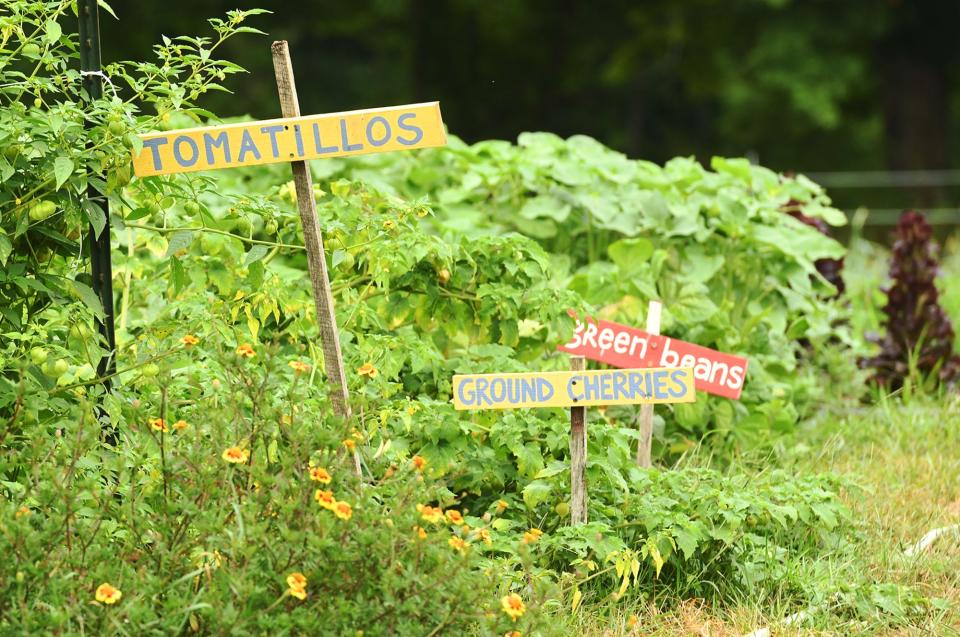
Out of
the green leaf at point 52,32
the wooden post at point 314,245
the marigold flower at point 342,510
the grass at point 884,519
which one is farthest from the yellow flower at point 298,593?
the green leaf at point 52,32

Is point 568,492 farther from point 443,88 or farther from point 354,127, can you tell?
point 443,88

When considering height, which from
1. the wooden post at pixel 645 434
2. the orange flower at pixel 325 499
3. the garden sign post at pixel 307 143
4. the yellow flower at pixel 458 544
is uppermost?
the garden sign post at pixel 307 143

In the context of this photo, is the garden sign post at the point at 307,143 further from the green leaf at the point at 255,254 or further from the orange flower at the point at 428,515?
the orange flower at the point at 428,515

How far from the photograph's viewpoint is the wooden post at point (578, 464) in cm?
306

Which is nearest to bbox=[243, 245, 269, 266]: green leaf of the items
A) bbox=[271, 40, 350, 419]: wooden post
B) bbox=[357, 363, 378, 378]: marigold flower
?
bbox=[271, 40, 350, 419]: wooden post

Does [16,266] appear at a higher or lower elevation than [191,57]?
lower

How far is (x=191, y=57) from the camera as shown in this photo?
2760 mm

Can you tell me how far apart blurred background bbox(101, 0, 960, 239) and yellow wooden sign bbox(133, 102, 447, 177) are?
12.4m

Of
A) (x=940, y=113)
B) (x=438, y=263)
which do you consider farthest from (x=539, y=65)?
(x=438, y=263)

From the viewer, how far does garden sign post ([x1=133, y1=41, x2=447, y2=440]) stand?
2.78 m

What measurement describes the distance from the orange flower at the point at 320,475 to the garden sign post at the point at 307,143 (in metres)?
0.39

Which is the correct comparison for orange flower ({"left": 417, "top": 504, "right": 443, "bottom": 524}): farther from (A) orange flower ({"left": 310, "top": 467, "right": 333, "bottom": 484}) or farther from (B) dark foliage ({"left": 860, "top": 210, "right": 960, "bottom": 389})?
(B) dark foliage ({"left": 860, "top": 210, "right": 960, "bottom": 389})

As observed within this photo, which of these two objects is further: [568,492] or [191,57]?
[568,492]

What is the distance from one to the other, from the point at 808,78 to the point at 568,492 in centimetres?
1497
